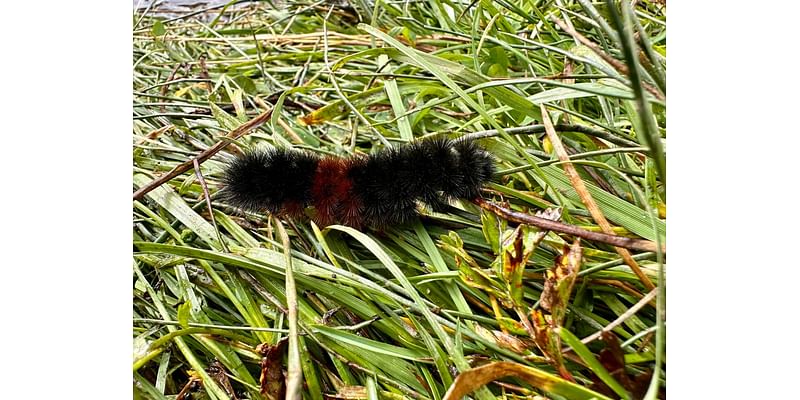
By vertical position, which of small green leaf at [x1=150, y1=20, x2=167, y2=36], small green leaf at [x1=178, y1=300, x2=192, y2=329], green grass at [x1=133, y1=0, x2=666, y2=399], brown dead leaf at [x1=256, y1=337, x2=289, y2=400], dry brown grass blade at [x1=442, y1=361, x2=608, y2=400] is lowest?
brown dead leaf at [x1=256, y1=337, x2=289, y2=400]

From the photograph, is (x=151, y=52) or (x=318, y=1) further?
(x=318, y=1)

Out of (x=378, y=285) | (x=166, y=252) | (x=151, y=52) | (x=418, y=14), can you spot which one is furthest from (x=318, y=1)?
(x=378, y=285)

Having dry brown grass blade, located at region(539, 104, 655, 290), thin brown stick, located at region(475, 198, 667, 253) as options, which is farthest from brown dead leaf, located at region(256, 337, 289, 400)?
dry brown grass blade, located at region(539, 104, 655, 290)

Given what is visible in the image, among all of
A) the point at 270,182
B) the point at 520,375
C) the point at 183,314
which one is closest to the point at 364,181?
the point at 270,182

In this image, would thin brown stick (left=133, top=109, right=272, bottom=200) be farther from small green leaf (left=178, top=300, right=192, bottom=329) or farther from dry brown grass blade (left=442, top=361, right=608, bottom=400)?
dry brown grass blade (left=442, top=361, right=608, bottom=400)

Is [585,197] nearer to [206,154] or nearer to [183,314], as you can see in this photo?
[183,314]

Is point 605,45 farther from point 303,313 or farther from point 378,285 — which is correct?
point 303,313

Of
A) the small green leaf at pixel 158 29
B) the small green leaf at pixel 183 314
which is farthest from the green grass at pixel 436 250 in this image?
the small green leaf at pixel 158 29
